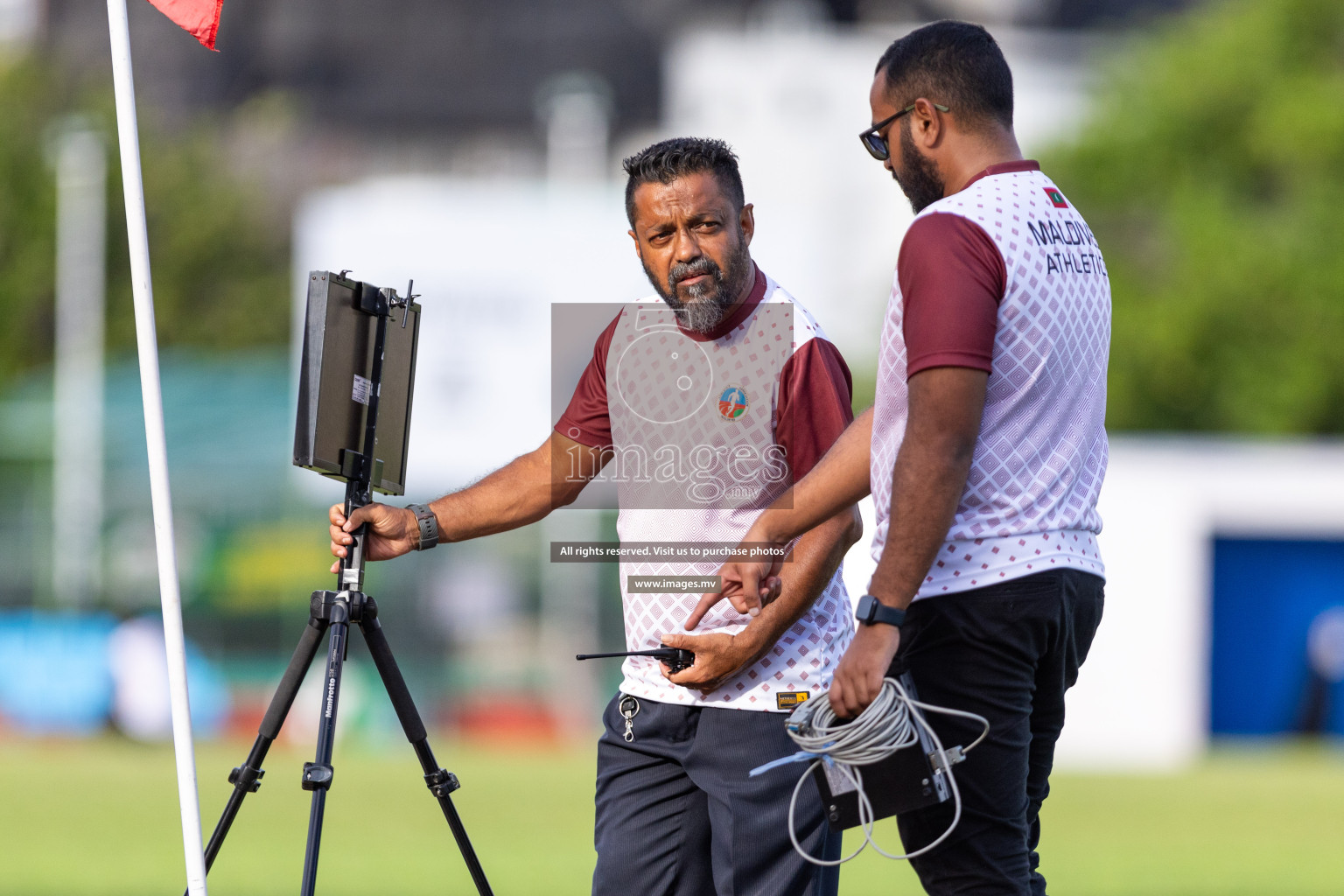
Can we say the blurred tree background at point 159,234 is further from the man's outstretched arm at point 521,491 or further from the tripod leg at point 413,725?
the tripod leg at point 413,725

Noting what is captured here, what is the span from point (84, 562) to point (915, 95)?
23138mm

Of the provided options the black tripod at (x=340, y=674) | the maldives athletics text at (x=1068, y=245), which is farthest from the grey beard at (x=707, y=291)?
the maldives athletics text at (x=1068, y=245)

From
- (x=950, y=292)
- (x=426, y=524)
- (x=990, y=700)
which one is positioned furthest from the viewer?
(x=426, y=524)

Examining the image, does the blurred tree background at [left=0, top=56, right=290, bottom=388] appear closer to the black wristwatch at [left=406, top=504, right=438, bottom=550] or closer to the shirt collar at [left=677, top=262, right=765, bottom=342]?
the black wristwatch at [left=406, top=504, right=438, bottom=550]

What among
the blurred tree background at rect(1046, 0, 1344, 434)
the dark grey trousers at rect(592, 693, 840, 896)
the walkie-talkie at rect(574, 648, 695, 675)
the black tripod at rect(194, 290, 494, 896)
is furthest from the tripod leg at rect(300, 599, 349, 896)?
the blurred tree background at rect(1046, 0, 1344, 434)

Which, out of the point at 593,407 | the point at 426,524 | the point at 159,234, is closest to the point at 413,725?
the point at 426,524

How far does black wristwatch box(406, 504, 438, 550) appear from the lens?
16.8 ft

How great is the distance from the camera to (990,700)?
4.18 m

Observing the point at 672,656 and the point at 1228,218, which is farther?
the point at 1228,218

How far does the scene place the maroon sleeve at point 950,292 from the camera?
13.1 ft

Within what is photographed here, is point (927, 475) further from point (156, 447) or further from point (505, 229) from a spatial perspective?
point (505, 229)

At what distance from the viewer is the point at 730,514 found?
4.82 meters

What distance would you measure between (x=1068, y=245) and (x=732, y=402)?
0.97 meters

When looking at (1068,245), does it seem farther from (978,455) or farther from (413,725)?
(413,725)
